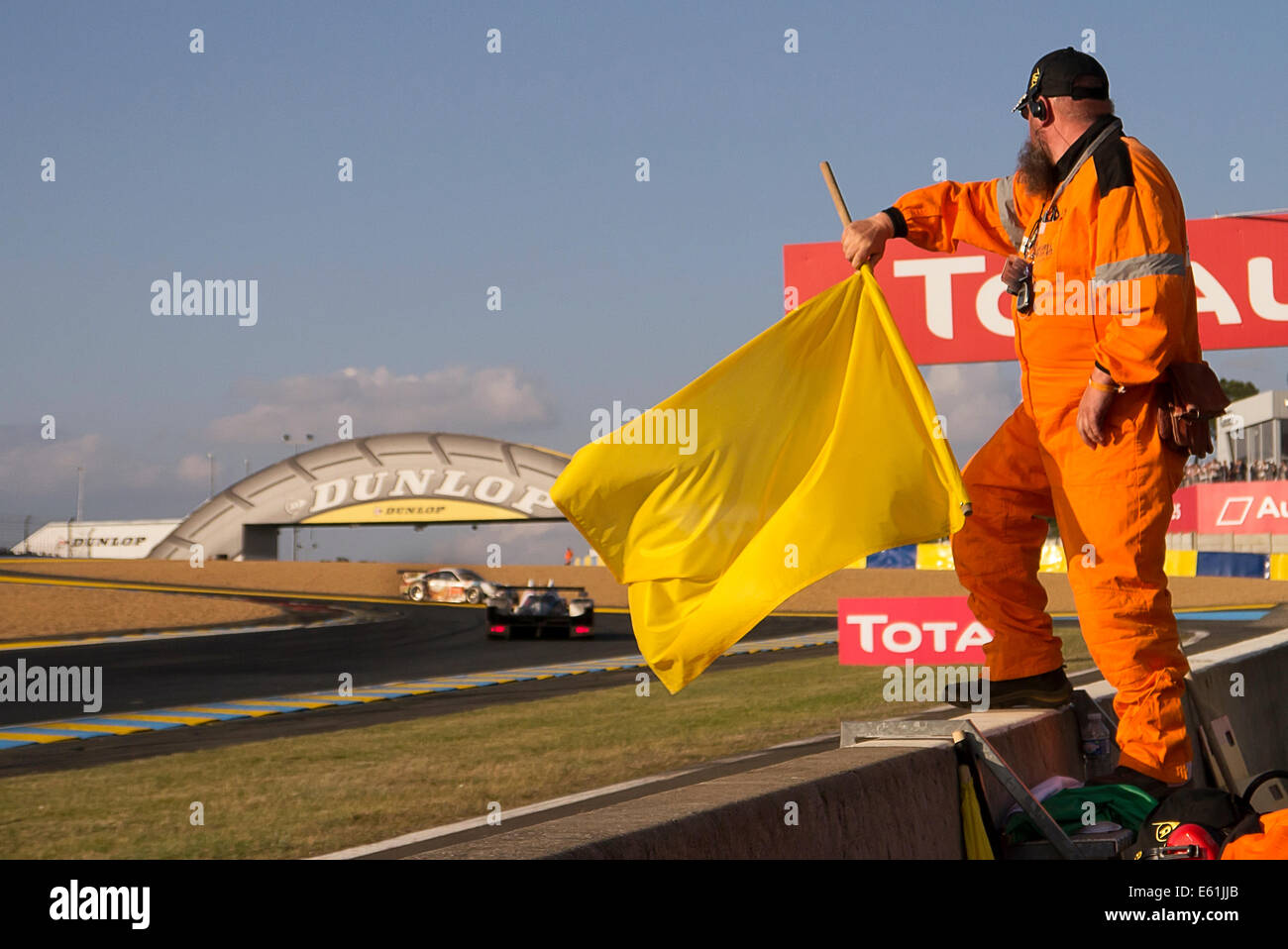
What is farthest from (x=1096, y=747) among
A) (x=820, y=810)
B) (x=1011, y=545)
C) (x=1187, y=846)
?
(x=820, y=810)

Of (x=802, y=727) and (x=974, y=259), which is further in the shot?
(x=974, y=259)

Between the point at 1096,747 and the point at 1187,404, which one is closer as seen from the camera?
the point at 1187,404

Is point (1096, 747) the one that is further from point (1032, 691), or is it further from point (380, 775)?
point (380, 775)

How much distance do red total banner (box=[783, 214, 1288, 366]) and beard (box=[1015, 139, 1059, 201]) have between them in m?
10.7

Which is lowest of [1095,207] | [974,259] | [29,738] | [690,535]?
[29,738]

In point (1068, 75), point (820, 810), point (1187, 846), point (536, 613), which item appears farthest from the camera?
point (536, 613)

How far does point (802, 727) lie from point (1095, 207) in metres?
7.37

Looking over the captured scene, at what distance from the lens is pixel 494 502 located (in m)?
60.5

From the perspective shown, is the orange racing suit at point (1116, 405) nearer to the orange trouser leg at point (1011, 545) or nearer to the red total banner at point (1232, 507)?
the orange trouser leg at point (1011, 545)

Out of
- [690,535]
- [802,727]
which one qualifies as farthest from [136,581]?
[690,535]

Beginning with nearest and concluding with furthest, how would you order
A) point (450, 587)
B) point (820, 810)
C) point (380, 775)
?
point (820, 810)
point (380, 775)
point (450, 587)

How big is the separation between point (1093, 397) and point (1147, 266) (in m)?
0.38

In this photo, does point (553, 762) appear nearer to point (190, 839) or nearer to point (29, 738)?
point (190, 839)

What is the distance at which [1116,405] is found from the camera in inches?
144
